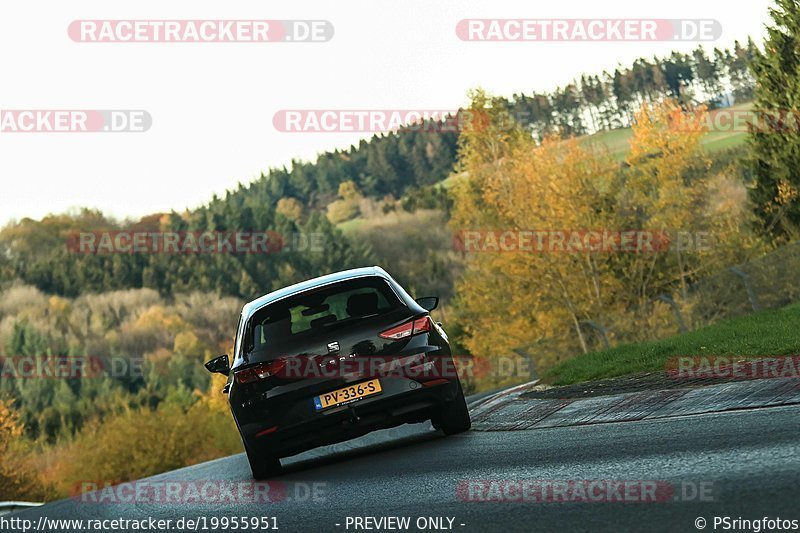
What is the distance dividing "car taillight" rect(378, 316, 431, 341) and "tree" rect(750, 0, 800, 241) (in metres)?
31.3

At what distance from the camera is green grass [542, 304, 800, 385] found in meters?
12.4

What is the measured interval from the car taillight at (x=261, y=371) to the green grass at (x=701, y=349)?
4.99 metres

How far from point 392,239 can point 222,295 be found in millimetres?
23291

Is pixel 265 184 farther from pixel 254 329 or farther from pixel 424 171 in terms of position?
pixel 254 329

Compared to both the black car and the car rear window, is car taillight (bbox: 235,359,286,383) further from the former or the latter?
the car rear window

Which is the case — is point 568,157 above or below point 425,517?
above

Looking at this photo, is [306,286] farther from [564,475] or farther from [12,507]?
[12,507]

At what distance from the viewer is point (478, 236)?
5669 cm

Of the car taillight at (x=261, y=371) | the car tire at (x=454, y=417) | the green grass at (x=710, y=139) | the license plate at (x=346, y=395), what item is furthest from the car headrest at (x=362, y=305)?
the green grass at (x=710, y=139)

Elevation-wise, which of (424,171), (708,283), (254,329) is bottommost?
(708,283)

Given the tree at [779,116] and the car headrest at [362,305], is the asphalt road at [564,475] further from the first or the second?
the tree at [779,116]

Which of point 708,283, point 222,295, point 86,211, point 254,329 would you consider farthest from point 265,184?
point 254,329

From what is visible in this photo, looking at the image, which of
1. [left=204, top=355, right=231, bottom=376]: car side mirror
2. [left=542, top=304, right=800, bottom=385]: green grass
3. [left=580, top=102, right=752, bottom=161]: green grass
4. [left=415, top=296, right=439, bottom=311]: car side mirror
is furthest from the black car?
[left=580, top=102, right=752, bottom=161]: green grass

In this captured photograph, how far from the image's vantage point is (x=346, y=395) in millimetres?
10297
